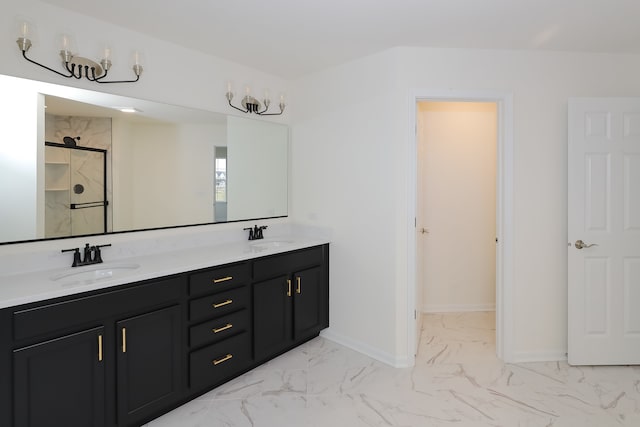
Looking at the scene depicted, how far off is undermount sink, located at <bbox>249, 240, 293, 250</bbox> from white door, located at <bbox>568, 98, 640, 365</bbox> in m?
2.24

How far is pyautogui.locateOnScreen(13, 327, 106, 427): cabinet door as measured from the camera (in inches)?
60.0

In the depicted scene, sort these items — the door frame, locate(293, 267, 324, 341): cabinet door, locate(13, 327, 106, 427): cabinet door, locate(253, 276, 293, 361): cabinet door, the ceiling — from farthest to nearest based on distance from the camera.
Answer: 1. locate(293, 267, 324, 341): cabinet door
2. the door frame
3. locate(253, 276, 293, 361): cabinet door
4. the ceiling
5. locate(13, 327, 106, 427): cabinet door

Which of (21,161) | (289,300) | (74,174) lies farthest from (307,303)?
(21,161)

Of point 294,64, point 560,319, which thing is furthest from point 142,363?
point 560,319

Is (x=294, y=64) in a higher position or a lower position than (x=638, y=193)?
higher

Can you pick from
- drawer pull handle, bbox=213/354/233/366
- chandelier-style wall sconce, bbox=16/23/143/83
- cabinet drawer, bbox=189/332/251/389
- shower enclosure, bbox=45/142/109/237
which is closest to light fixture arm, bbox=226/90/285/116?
chandelier-style wall sconce, bbox=16/23/143/83

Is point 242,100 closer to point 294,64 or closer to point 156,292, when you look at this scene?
point 294,64

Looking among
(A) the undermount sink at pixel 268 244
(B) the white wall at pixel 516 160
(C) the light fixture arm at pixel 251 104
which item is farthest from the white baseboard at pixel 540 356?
(C) the light fixture arm at pixel 251 104

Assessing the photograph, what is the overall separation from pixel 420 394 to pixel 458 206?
2271 mm

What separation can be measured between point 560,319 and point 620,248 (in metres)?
0.69

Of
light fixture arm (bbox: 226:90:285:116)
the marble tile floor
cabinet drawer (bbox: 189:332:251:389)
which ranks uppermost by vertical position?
light fixture arm (bbox: 226:90:285:116)

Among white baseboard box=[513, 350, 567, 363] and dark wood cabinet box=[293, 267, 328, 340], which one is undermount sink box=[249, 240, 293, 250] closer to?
dark wood cabinet box=[293, 267, 328, 340]

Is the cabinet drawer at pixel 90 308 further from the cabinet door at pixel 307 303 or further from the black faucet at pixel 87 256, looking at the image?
the cabinet door at pixel 307 303

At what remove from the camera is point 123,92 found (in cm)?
235
